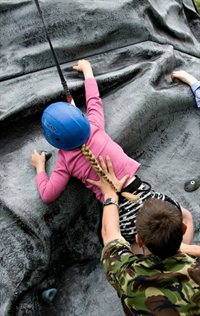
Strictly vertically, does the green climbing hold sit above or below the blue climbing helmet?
below

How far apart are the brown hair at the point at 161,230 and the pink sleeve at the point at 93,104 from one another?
3.63 feet

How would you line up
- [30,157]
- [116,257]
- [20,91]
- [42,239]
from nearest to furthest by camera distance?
[116,257], [42,239], [30,157], [20,91]

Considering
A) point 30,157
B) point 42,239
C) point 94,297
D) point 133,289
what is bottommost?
point 94,297

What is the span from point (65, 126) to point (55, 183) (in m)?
0.35

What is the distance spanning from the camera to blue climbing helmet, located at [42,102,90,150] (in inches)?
101

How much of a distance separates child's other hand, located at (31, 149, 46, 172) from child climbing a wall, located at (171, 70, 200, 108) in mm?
1197

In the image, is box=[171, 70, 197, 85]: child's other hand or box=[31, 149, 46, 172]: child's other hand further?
box=[171, 70, 197, 85]: child's other hand

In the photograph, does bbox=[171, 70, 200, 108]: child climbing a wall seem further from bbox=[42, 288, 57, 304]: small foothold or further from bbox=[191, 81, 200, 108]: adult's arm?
bbox=[42, 288, 57, 304]: small foothold

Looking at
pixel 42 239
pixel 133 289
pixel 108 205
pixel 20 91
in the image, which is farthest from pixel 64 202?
pixel 133 289

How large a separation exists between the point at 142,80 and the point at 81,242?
1.14m

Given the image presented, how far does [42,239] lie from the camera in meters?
2.81

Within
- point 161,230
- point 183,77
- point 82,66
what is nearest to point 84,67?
point 82,66

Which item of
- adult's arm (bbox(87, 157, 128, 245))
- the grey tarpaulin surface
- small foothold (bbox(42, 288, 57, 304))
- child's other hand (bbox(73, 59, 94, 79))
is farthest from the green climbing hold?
small foothold (bbox(42, 288, 57, 304))

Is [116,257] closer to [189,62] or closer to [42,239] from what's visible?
[42,239]
